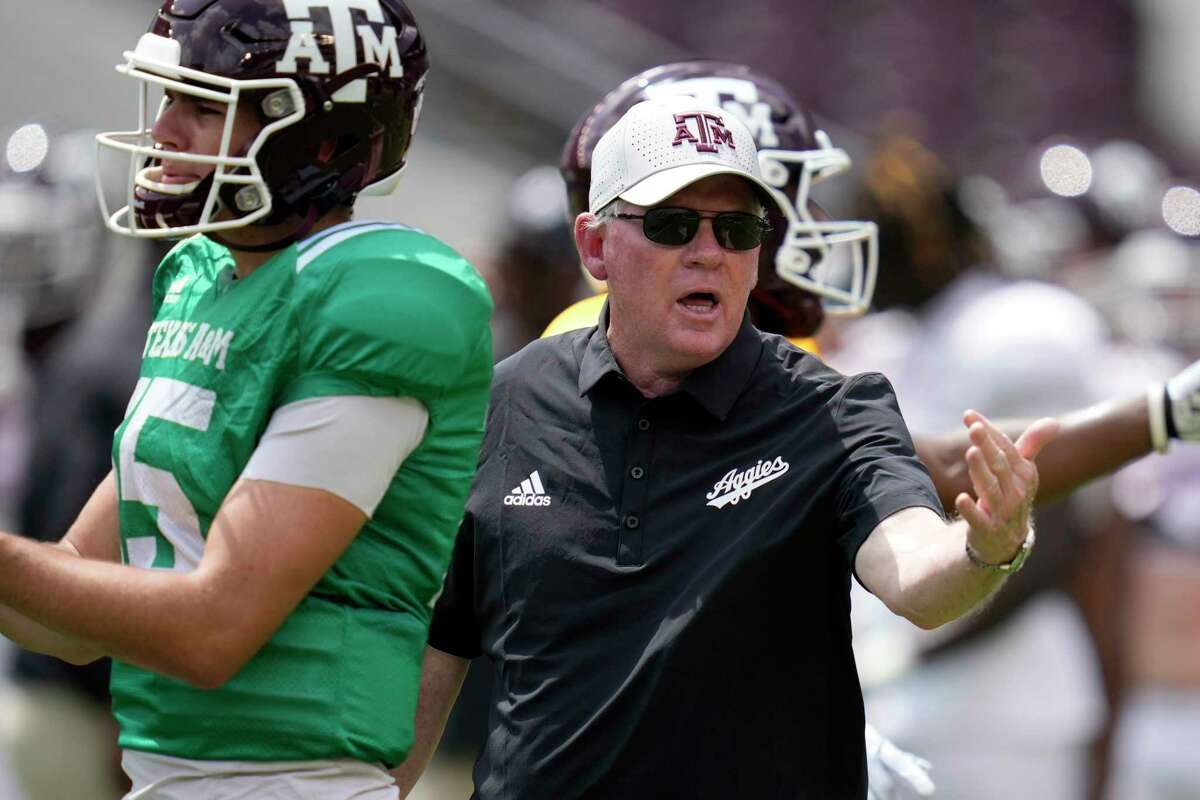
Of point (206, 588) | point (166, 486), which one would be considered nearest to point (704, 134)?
point (166, 486)

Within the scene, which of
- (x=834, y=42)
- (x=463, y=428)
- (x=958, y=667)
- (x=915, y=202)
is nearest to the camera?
(x=463, y=428)

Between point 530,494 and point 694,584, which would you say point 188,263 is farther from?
point 694,584

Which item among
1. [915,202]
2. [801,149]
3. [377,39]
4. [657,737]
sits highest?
[377,39]

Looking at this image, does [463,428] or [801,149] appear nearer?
[463,428]

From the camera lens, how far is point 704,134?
10.9 feet

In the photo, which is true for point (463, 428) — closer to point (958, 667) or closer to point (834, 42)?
point (958, 667)

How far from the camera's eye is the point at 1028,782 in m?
5.71

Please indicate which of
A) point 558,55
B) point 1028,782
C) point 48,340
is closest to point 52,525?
point 48,340

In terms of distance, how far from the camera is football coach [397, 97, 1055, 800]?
3.12 meters

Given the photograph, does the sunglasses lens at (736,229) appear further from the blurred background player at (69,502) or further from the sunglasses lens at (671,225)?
the blurred background player at (69,502)

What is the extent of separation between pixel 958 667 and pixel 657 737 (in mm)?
2685

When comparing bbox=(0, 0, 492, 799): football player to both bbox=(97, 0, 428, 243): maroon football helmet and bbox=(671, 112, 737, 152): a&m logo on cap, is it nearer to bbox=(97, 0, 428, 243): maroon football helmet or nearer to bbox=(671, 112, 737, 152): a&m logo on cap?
bbox=(97, 0, 428, 243): maroon football helmet

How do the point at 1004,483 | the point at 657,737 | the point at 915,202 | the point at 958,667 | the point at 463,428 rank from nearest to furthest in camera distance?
the point at 1004,483 < the point at 463,428 < the point at 657,737 < the point at 958,667 < the point at 915,202

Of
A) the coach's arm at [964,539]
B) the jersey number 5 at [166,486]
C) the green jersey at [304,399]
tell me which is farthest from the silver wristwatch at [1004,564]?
the jersey number 5 at [166,486]
